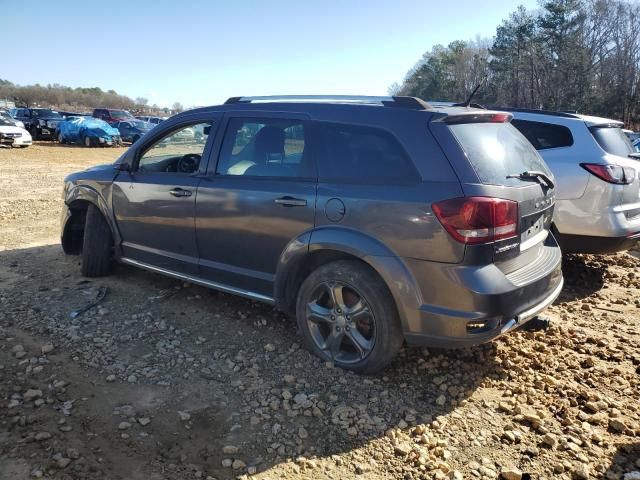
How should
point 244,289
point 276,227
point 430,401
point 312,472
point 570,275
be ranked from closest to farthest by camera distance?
point 312,472, point 430,401, point 276,227, point 244,289, point 570,275

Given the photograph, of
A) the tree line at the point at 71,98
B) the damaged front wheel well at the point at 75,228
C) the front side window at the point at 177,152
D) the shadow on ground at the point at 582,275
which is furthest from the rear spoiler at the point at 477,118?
the tree line at the point at 71,98

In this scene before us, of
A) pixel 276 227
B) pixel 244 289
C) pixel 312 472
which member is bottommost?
pixel 312 472

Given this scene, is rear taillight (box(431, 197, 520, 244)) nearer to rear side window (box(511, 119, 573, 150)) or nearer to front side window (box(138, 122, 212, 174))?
front side window (box(138, 122, 212, 174))

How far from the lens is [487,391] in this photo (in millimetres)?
3354

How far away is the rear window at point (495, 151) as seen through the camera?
3.10m

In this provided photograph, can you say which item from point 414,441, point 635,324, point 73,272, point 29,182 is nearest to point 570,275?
point 635,324

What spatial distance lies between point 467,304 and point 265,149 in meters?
1.94

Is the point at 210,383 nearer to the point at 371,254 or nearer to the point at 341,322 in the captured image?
the point at 341,322

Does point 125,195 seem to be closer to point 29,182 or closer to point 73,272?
point 73,272

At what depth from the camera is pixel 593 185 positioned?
198 inches

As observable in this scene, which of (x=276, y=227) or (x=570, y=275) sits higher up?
(x=276, y=227)

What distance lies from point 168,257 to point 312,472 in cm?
254

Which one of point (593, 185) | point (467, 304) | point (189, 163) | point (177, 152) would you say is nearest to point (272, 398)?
point (467, 304)

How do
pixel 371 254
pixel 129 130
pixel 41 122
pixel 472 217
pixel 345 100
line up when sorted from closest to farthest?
pixel 472 217, pixel 371 254, pixel 345 100, pixel 41 122, pixel 129 130
